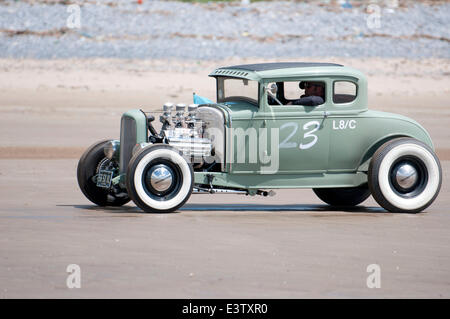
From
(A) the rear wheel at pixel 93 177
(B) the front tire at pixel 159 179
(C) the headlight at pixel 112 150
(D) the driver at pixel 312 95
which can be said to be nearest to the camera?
(B) the front tire at pixel 159 179

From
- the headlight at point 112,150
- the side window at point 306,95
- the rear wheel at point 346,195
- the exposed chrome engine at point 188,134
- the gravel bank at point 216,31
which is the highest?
the gravel bank at point 216,31

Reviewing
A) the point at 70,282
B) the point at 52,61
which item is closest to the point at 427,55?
the point at 52,61

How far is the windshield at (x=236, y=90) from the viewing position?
11.8 meters

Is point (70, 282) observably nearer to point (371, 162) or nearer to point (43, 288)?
point (43, 288)

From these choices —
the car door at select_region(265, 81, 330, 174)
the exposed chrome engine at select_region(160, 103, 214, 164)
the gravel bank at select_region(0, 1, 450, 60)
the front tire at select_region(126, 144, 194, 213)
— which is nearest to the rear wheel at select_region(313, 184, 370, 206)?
the car door at select_region(265, 81, 330, 174)

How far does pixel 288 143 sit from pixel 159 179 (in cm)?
161

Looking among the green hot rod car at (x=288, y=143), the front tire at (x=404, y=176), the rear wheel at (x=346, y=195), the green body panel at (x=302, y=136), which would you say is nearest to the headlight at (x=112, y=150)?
the green hot rod car at (x=288, y=143)

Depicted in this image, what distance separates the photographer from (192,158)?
11.7 metres

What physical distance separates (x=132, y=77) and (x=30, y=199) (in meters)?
14.8

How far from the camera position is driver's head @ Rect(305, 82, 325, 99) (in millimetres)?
11843

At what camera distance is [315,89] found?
11.9 metres

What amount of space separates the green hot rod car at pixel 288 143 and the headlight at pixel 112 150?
12mm

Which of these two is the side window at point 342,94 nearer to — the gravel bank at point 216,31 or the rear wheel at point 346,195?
the rear wheel at point 346,195

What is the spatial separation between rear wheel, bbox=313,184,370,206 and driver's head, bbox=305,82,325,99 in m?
1.45
